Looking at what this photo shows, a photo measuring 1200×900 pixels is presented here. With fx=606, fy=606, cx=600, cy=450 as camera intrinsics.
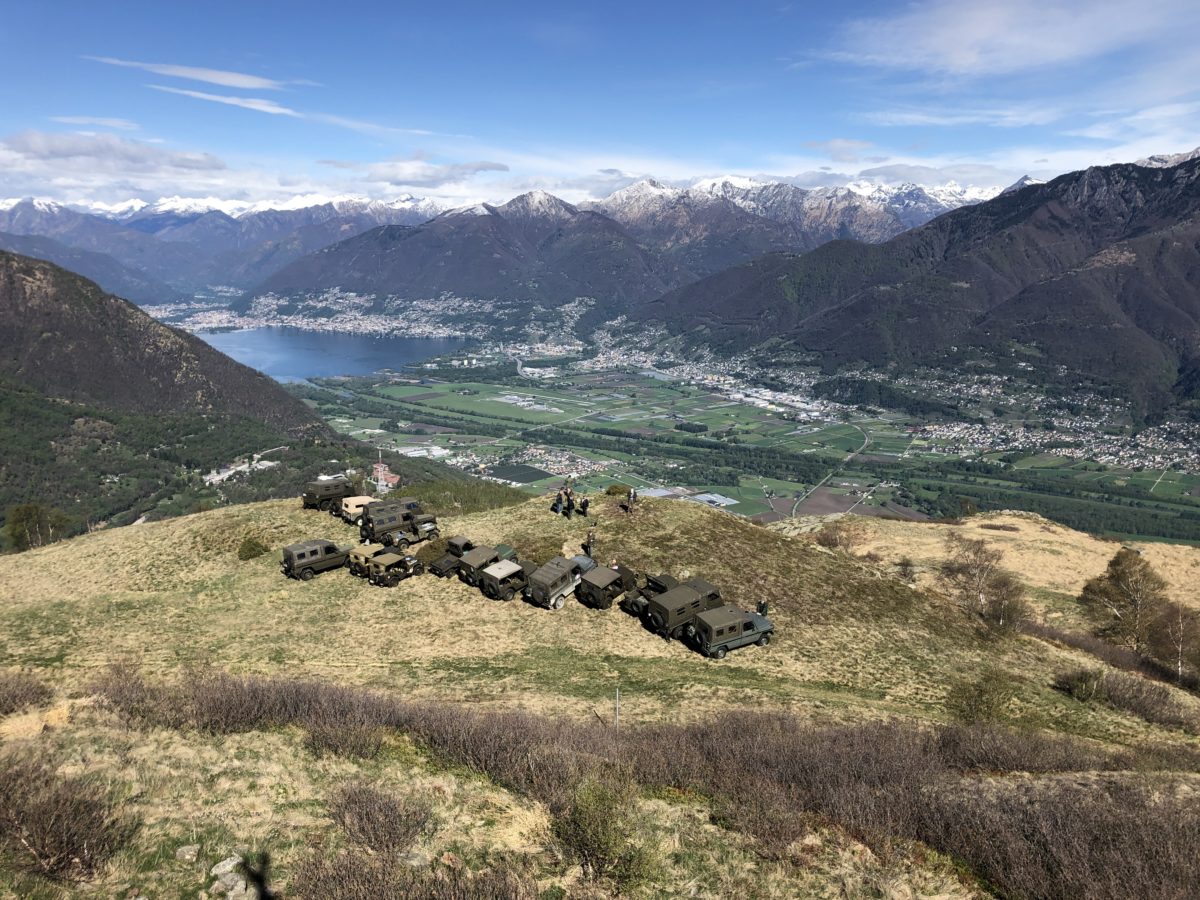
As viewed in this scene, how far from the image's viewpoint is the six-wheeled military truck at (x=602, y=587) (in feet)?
109

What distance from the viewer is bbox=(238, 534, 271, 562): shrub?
129 ft

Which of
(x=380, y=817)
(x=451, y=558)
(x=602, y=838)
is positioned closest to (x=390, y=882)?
(x=380, y=817)

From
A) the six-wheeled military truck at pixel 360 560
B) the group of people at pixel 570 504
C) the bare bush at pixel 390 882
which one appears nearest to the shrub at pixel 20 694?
the bare bush at pixel 390 882

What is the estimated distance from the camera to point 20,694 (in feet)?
65.4

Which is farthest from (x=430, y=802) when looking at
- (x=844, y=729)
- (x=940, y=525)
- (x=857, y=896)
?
(x=940, y=525)

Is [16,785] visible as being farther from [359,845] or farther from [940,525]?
[940,525]

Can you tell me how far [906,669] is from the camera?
100 feet

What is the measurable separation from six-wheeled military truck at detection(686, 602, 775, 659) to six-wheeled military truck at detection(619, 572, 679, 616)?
2.80 meters

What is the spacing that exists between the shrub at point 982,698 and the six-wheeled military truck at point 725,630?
868cm

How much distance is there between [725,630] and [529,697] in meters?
10.7

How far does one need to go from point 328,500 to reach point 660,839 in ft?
132

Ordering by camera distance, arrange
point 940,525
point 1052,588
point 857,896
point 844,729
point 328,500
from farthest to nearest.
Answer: point 940,525 < point 1052,588 < point 328,500 < point 844,729 < point 857,896

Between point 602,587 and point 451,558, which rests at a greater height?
point 602,587

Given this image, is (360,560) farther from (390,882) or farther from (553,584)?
(390,882)
